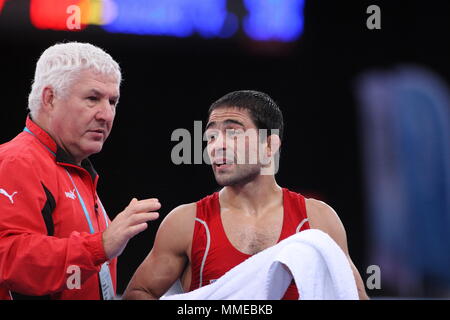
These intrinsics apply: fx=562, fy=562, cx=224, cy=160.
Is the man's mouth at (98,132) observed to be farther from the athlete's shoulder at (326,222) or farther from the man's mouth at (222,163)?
the athlete's shoulder at (326,222)

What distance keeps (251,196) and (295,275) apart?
23.5 inches

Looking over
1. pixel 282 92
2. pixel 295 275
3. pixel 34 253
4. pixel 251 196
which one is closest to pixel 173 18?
pixel 282 92

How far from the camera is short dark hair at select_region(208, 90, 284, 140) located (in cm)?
167

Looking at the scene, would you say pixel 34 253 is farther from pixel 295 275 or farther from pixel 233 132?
pixel 233 132

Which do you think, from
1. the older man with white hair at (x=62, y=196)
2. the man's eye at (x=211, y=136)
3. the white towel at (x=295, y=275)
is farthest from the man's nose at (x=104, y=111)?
the white towel at (x=295, y=275)

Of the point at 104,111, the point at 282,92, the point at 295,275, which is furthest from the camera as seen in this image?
the point at 282,92

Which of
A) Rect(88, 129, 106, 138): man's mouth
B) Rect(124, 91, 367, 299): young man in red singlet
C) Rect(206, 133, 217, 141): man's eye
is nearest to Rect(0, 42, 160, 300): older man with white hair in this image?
Rect(88, 129, 106, 138): man's mouth

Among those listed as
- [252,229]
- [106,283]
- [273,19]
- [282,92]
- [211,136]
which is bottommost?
[106,283]

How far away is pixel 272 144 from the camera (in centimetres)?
174

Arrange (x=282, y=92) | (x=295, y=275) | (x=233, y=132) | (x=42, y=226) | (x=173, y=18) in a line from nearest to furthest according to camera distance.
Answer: (x=295, y=275) → (x=42, y=226) → (x=233, y=132) → (x=173, y=18) → (x=282, y=92)

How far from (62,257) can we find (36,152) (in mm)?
338

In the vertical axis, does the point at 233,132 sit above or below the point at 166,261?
above

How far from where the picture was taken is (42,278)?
1211 mm

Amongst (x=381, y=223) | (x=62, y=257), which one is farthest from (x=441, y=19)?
(x=62, y=257)
